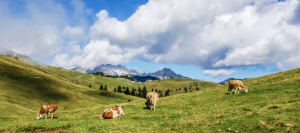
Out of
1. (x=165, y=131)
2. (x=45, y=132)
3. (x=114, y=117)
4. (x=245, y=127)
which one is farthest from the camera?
(x=114, y=117)

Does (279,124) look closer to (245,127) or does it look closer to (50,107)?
(245,127)

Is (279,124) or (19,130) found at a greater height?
(279,124)

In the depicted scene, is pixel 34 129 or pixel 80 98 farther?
pixel 80 98

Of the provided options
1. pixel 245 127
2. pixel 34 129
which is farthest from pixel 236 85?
pixel 34 129

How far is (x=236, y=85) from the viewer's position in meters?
28.6

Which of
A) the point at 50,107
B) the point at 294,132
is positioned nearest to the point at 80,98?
the point at 50,107

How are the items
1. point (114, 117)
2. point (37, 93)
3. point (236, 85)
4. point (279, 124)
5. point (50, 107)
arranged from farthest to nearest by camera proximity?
point (37, 93), point (236, 85), point (50, 107), point (114, 117), point (279, 124)

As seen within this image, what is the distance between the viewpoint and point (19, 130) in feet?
46.7

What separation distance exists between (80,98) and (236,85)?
115 m

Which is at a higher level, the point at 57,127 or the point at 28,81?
the point at 28,81

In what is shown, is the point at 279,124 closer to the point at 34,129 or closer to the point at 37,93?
the point at 34,129

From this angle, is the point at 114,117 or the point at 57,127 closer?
the point at 57,127

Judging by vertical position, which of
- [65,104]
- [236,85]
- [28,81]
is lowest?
[65,104]

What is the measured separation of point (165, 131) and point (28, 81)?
136390mm
